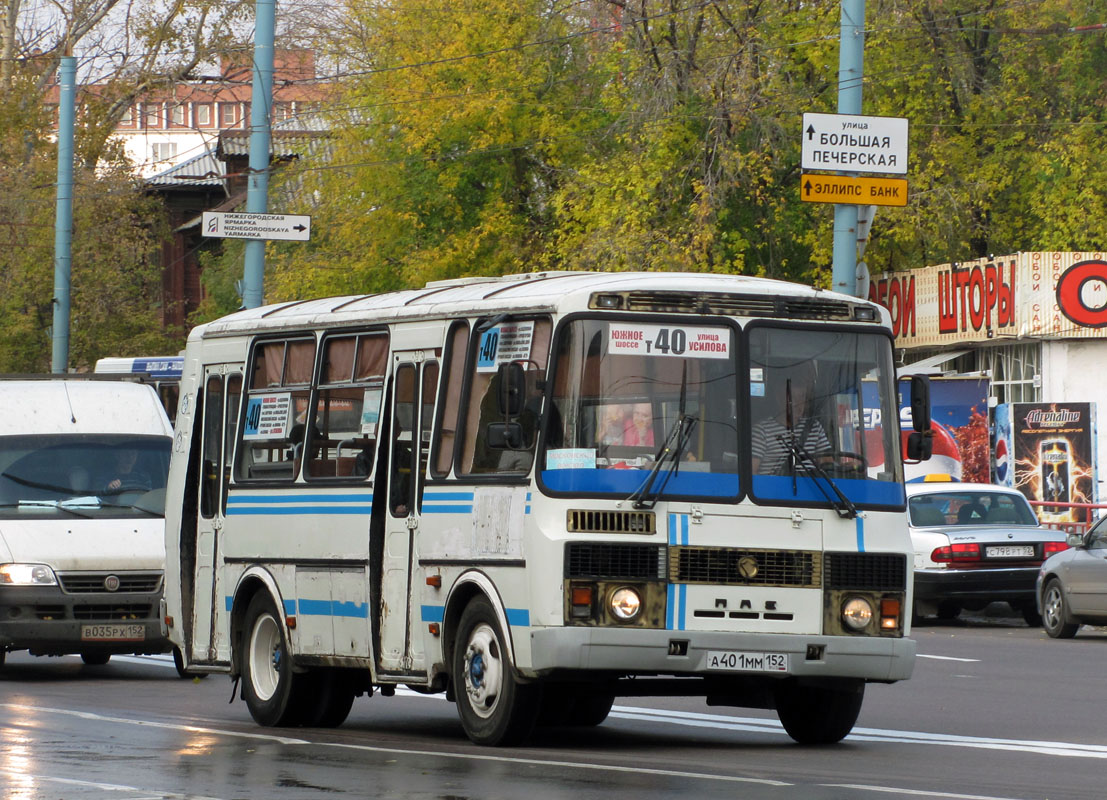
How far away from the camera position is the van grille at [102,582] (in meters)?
17.2

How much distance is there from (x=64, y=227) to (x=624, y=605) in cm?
2636

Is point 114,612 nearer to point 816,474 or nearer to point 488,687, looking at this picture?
point 488,687

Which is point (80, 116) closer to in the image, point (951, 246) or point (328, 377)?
point (951, 246)

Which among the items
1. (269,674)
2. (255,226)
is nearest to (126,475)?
(255,226)

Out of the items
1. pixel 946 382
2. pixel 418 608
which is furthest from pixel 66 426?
pixel 946 382

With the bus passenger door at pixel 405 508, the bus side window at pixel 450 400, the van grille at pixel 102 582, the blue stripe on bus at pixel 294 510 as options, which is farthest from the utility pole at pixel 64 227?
the bus side window at pixel 450 400

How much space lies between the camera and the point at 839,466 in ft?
38.0

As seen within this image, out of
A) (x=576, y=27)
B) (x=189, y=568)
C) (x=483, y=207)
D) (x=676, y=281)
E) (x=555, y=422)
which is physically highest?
(x=576, y=27)

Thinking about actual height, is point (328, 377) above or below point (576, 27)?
below

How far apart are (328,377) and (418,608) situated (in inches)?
71.5

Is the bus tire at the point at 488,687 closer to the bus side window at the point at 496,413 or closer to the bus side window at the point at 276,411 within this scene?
the bus side window at the point at 496,413

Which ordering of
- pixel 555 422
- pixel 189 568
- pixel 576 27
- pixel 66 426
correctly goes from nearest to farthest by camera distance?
pixel 555 422, pixel 189 568, pixel 66 426, pixel 576 27

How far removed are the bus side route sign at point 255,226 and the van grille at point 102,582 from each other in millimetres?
4478

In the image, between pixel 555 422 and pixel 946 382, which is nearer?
pixel 555 422
